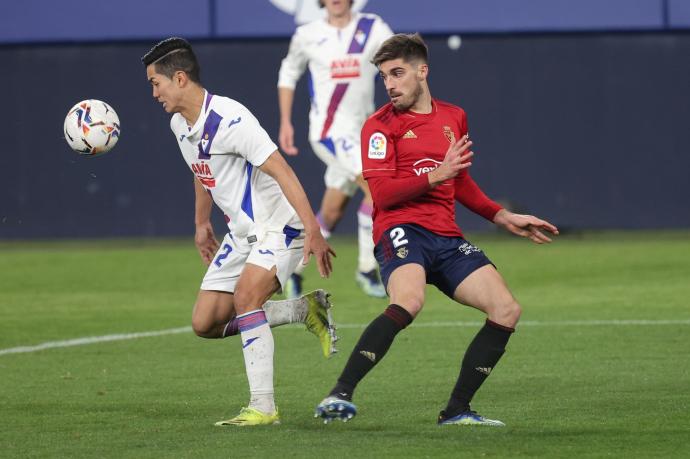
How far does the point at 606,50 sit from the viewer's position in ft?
67.6

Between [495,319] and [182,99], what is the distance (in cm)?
189

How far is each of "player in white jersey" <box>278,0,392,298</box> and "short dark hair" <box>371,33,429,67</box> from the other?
629cm

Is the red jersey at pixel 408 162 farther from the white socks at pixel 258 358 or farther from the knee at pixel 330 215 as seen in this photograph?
the knee at pixel 330 215

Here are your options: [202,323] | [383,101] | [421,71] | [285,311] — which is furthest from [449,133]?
[383,101]

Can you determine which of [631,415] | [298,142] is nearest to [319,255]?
[631,415]

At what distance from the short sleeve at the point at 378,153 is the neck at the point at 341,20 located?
6633 millimetres

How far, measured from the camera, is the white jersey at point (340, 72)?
13555 millimetres

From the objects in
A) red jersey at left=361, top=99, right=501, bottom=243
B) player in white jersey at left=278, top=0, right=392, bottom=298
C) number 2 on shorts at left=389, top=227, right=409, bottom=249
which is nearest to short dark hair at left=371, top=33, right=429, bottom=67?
red jersey at left=361, top=99, right=501, bottom=243

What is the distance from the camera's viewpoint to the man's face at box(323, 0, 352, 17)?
13.4m

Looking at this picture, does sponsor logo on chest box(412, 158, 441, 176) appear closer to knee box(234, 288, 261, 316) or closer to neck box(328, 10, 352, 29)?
knee box(234, 288, 261, 316)

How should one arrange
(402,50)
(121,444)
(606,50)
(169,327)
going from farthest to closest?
1. (606,50)
2. (169,327)
3. (402,50)
4. (121,444)

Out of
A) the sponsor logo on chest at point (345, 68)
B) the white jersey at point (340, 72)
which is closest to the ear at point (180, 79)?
the white jersey at point (340, 72)

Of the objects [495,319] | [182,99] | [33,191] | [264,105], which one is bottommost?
[33,191]

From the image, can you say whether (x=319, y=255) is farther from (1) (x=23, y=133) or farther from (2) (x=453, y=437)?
(1) (x=23, y=133)
